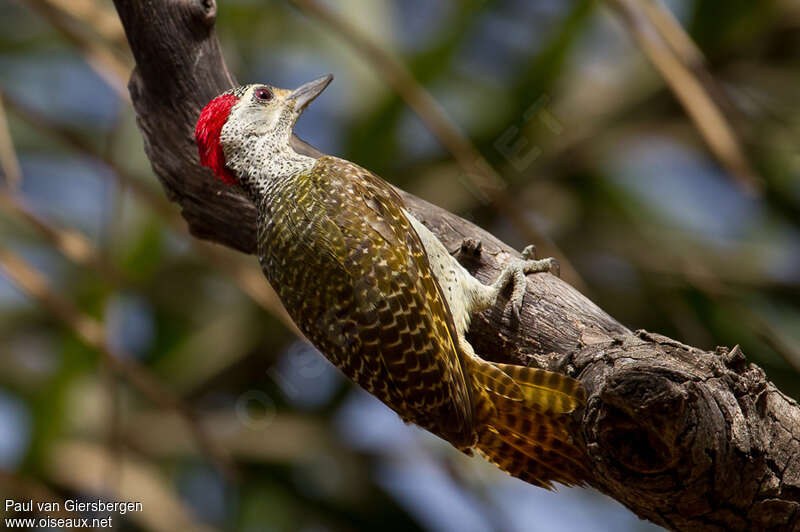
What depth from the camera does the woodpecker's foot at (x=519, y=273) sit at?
3.79 meters

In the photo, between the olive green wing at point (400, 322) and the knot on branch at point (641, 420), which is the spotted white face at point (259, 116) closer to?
the olive green wing at point (400, 322)

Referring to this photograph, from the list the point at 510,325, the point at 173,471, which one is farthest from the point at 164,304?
the point at 510,325

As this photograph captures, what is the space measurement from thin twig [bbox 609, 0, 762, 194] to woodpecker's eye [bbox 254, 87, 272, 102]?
5.26 ft

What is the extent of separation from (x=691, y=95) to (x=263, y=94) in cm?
189

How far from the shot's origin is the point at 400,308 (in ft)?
11.8

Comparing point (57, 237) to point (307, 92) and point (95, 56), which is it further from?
point (307, 92)

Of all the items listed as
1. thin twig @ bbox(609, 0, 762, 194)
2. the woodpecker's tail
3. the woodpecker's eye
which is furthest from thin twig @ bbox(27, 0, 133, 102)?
thin twig @ bbox(609, 0, 762, 194)

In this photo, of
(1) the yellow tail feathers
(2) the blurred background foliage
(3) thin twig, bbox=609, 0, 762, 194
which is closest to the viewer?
(1) the yellow tail feathers

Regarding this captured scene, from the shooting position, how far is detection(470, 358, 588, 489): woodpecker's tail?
130 inches

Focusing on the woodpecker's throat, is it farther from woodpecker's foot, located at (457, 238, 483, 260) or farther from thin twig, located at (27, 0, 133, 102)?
woodpecker's foot, located at (457, 238, 483, 260)

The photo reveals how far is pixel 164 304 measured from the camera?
9.04 metres

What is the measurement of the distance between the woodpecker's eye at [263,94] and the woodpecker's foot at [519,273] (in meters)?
1.42

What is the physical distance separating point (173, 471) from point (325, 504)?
5.44 feet

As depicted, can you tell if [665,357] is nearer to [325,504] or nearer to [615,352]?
[615,352]
